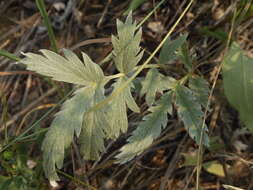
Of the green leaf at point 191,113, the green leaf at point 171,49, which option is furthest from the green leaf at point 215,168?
the green leaf at point 171,49

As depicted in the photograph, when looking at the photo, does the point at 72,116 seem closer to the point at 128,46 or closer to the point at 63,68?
the point at 63,68

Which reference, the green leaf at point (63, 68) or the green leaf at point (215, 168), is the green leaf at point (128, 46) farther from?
the green leaf at point (215, 168)

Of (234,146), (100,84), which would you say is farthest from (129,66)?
(234,146)

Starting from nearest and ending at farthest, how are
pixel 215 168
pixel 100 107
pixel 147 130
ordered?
pixel 100 107 → pixel 147 130 → pixel 215 168

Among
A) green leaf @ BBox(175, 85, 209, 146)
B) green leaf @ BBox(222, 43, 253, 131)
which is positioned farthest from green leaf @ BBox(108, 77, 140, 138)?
green leaf @ BBox(222, 43, 253, 131)

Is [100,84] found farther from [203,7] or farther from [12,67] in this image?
[12,67]

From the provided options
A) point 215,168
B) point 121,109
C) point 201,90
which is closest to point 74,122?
point 121,109

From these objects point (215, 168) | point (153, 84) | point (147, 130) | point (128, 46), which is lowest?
point (215, 168)
